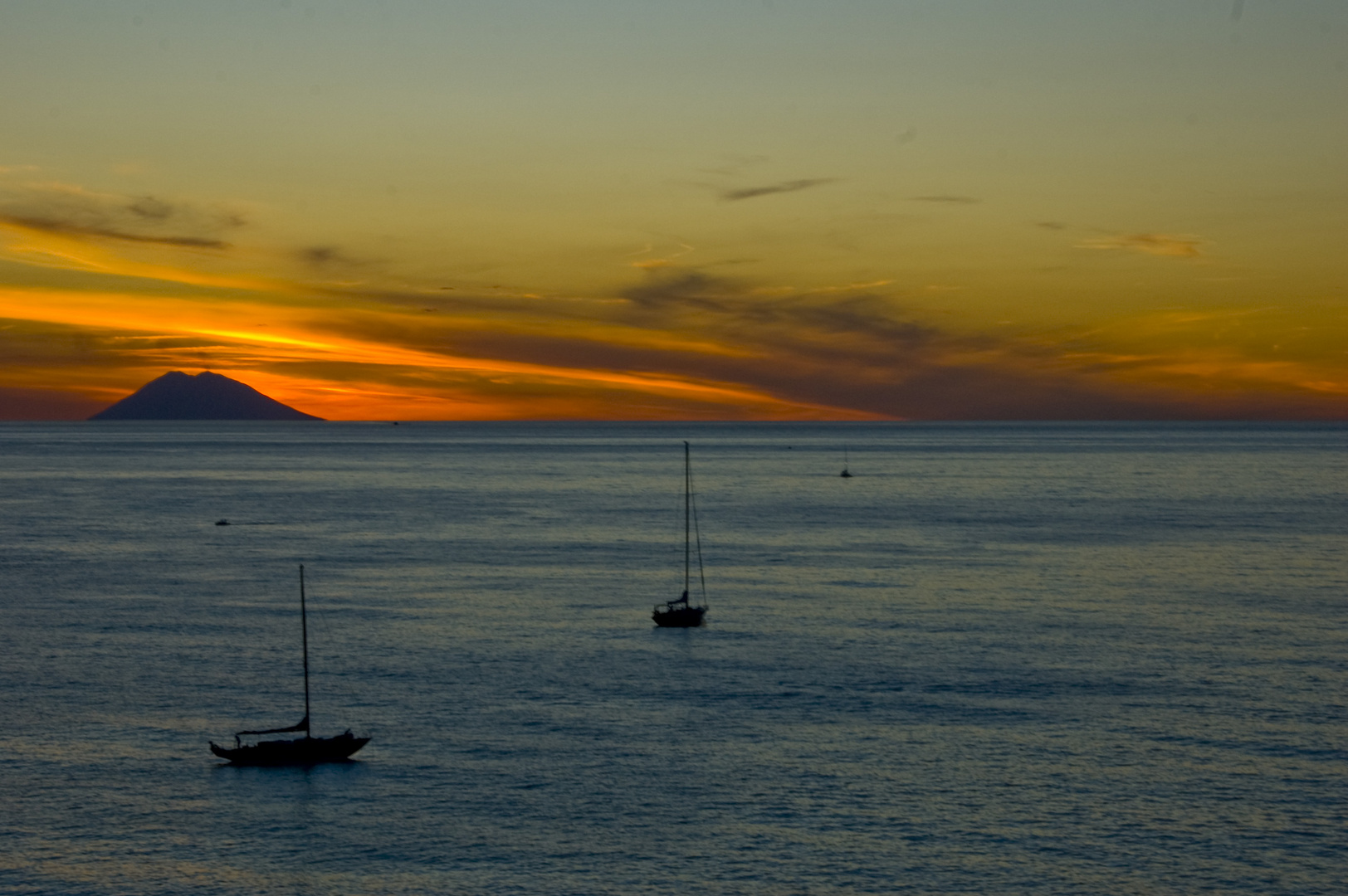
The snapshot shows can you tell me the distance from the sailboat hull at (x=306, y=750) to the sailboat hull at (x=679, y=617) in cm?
3344

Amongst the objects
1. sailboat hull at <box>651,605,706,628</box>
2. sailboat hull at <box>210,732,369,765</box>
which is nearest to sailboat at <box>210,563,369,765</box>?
sailboat hull at <box>210,732,369,765</box>

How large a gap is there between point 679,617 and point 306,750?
35.8 metres

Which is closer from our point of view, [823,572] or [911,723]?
[911,723]

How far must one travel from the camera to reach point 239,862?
155ft

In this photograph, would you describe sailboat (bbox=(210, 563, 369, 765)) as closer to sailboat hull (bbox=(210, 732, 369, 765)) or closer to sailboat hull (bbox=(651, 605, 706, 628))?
sailboat hull (bbox=(210, 732, 369, 765))

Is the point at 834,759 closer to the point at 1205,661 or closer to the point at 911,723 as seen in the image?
the point at 911,723

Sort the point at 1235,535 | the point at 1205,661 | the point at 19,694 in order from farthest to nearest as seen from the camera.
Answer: the point at 1235,535 < the point at 1205,661 < the point at 19,694

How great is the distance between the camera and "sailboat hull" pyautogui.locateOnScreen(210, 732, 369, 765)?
58.1 m

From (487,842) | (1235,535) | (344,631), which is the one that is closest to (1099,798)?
(487,842)

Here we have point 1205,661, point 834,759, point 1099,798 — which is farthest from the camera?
point 1205,661

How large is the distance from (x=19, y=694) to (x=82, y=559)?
205 ft

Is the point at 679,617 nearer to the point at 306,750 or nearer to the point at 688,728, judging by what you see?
the point at 688,728

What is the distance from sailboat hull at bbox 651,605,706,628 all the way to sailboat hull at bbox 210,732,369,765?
3344cm

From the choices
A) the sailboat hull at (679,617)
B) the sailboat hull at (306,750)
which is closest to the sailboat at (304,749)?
the sailboat hull at (306,750)
